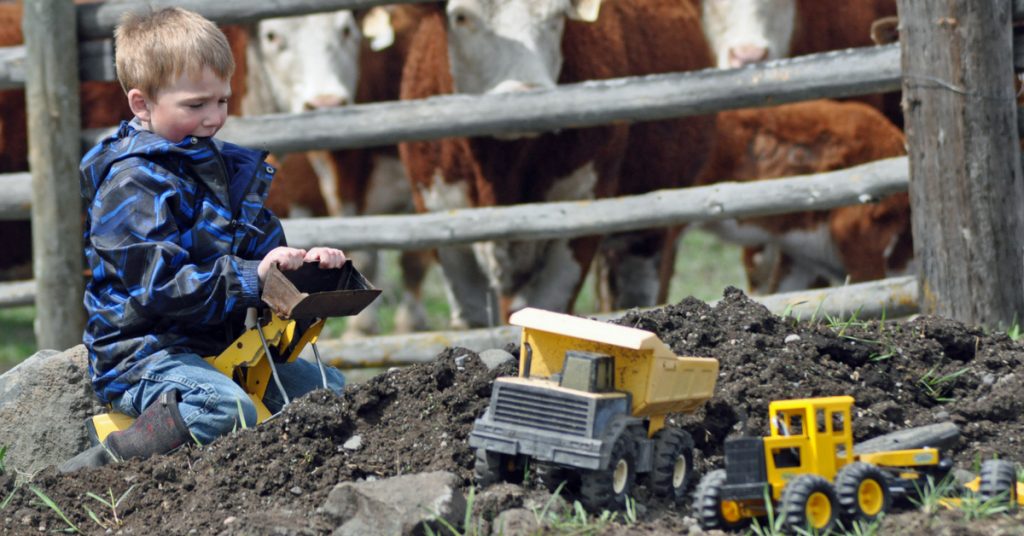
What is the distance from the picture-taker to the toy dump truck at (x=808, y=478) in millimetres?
2332

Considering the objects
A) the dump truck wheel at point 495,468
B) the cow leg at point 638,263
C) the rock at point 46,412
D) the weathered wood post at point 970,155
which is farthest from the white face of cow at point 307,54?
the dump truck wheel at point 495,468

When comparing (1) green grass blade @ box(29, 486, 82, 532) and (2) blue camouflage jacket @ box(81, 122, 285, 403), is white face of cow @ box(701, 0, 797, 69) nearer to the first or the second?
(2) blue camouflage jacket @ box(81, 122, 285, 403)

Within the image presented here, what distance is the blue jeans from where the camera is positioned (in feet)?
10.1

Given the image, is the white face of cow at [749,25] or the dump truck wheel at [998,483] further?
the white face of cow at [749,25]

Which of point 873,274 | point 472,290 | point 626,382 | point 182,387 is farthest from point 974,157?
point 873,274

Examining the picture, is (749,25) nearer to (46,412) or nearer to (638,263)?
(638,263)

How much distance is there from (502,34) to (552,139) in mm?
528

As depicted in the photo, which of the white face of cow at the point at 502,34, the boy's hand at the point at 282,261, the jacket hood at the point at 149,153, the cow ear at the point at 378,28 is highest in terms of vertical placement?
the cow ear at the point at 378,28

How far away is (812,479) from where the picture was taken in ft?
7.64

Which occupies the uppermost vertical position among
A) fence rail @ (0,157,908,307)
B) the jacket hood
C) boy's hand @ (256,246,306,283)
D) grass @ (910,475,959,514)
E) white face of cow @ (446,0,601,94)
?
white face of cow @ (446,0,601,94)

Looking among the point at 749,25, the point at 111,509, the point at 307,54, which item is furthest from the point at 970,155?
the point at 307,54

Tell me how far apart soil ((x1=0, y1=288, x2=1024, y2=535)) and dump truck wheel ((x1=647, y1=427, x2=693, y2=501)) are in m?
0.03

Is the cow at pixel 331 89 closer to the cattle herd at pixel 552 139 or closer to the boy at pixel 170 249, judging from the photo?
the cattle herd at pixel 552 139

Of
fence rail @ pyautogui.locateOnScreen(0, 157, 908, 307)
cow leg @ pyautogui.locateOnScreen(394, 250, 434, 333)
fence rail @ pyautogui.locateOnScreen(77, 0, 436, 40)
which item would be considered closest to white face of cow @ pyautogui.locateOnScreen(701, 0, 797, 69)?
fence rail @ pyautogui.locateOnScreen(0, 157, 908, 307)
